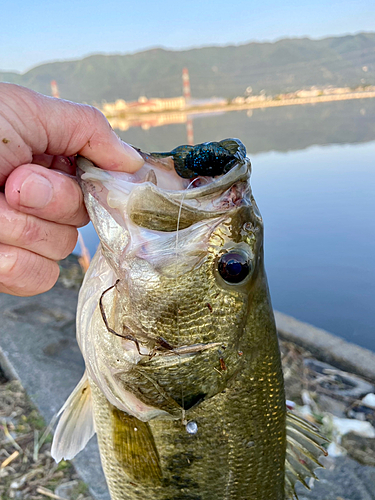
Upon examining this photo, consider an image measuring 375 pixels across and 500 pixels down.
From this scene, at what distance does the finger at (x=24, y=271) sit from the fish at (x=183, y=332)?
175 mm

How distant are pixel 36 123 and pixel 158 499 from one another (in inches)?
57.4

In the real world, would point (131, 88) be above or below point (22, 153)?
above

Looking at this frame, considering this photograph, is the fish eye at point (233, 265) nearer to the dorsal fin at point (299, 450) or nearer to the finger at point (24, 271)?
the finger at point (24, 271)

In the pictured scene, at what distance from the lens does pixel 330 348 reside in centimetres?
375

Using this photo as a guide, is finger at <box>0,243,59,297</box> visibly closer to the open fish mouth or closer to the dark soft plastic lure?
the open fish mouth

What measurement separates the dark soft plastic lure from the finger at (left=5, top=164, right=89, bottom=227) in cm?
38

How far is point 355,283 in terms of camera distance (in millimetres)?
5949

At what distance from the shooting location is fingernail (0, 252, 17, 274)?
1.33 metres

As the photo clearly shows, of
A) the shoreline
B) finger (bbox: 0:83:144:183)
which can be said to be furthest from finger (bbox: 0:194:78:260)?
the shoreline

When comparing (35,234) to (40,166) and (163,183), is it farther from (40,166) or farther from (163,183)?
(163,183)

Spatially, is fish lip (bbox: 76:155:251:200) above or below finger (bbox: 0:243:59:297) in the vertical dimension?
above

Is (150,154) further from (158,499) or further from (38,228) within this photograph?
(158,499)

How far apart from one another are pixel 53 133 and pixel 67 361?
3185 millimetres

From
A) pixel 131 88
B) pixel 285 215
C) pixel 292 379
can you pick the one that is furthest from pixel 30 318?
pixel 131 88
